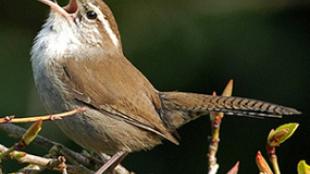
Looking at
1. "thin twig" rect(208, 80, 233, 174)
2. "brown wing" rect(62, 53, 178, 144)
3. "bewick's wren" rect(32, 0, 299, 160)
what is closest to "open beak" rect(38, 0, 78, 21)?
"bewick's wren" rect(32, 0, 299, 160)

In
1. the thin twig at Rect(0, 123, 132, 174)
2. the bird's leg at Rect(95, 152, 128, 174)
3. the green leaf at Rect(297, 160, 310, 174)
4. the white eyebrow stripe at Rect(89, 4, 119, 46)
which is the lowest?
the bird's leg at Rect(95, 152, 128, 174)

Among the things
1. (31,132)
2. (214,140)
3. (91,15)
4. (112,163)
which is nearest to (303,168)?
(214,140)

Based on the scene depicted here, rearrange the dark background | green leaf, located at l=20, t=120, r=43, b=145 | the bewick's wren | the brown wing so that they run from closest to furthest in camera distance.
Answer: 1. green leaf, located at l=20, t=120, r=43, b=145
2. the bewick's wren
3. the brown wing
4. the dark background

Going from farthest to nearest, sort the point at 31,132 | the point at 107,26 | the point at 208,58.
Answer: the point at 208,58, the point at 107,26, the point at 31,132

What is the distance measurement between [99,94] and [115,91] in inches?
3.0

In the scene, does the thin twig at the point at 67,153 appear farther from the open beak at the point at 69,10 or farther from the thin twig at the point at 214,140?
the open beak at the point at 69,10

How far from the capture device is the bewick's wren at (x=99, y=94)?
3930mm

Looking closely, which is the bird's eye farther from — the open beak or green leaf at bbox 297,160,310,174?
green leaf at bbox 297,160,310,174

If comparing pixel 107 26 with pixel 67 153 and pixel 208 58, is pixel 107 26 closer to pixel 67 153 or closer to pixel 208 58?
pixel 67 153

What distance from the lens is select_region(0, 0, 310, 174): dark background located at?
5.51m

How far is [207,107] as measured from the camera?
3.97 m

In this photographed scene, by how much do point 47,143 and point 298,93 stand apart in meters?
2.42

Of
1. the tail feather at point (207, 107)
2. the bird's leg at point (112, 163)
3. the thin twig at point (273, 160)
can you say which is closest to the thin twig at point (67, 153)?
the bird's leg at point (112, 163)

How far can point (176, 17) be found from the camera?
5820mm
